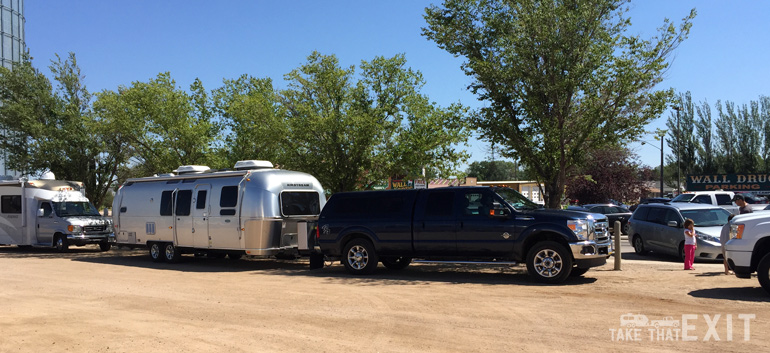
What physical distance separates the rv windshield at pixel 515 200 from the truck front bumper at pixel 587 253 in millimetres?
1415

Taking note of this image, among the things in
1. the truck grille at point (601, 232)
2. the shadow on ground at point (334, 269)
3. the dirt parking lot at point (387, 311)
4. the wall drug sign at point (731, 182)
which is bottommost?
the shadow on ground at point (334, 269)

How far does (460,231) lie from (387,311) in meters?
4.02

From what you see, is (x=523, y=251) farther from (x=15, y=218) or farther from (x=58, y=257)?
(x=15, y=218)

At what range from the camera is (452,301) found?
10484mm

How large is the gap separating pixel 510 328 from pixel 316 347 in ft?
8.31

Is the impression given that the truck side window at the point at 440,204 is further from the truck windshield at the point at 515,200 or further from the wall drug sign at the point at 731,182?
the wall drug sign at the point at 731,182

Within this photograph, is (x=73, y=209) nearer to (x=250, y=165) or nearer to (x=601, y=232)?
(x=250, y=165)

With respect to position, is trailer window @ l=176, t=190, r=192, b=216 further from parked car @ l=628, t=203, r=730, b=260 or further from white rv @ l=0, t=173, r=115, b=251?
parked car @ l=628, t=203, r=730, b=260

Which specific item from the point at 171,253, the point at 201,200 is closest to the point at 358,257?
the point at 201,200

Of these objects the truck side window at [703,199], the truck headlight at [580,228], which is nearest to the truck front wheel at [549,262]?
the truck headlight at [580,228]

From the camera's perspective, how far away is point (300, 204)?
671 inches

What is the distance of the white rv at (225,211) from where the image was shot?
53.2 ft

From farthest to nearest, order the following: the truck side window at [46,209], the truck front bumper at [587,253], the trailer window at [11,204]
Answer: the trailer window at [11,204]
the truck side window at [46,209]
the truck front bumper at [587,253]

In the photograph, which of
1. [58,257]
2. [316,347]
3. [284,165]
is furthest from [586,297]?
[58,257]
